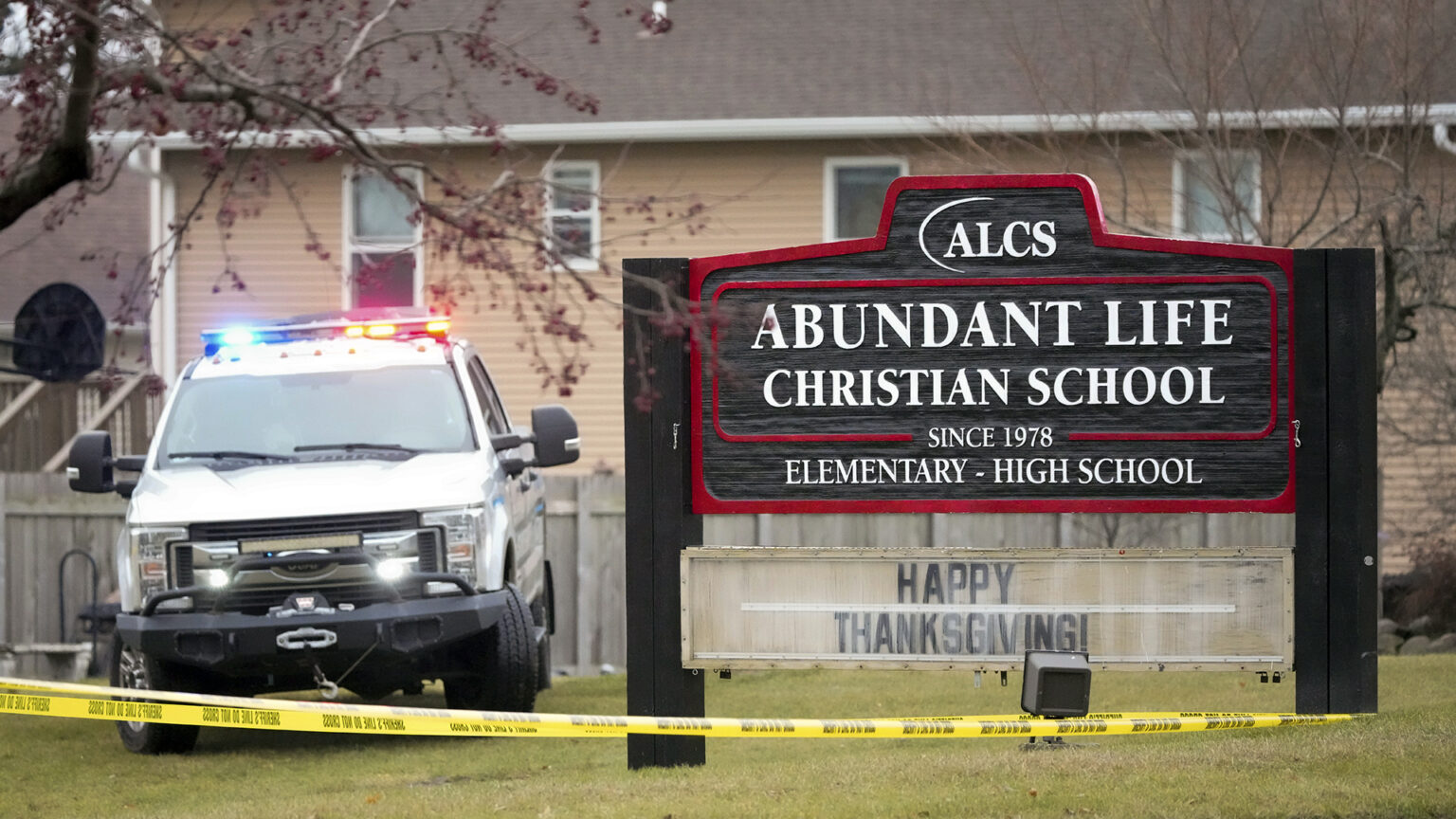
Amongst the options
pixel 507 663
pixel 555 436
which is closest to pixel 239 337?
pixel 555 436

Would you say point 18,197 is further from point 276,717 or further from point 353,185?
point 353,185

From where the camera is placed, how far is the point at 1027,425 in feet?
24.3

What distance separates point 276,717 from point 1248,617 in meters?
4.25

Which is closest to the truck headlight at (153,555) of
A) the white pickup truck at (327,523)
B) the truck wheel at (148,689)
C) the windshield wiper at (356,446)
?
the white pickup truck at (327,523)

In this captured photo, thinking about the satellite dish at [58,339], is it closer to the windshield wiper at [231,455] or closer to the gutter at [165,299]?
the gutter at [165,299]

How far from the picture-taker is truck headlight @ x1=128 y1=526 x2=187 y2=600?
8.99 meters

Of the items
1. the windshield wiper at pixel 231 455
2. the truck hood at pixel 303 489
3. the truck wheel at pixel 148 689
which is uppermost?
the windshield wiper at pixel 231 455

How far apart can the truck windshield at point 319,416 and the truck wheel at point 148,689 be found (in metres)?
1.12

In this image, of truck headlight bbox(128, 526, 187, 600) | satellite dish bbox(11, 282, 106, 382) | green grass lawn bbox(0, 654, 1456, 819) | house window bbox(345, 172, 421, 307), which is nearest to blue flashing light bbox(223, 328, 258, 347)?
truck headlight bbox(128, 526, 187, 600)

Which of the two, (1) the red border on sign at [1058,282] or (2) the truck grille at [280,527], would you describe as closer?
(1) the red border on sign at [1058,282]

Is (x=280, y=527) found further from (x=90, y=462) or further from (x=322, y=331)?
(x=322, y=331)

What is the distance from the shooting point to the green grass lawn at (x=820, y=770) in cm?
623

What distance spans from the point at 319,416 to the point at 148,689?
1815 millimetres

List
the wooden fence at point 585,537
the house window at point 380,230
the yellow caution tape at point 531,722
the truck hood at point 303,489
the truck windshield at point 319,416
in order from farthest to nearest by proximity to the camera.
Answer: the house window at point 380,230, the wooden fence at point 585,537, the truck windshield at point 319,416, the truck hood at point 303,489, the yellow caution tape at point 531,722
